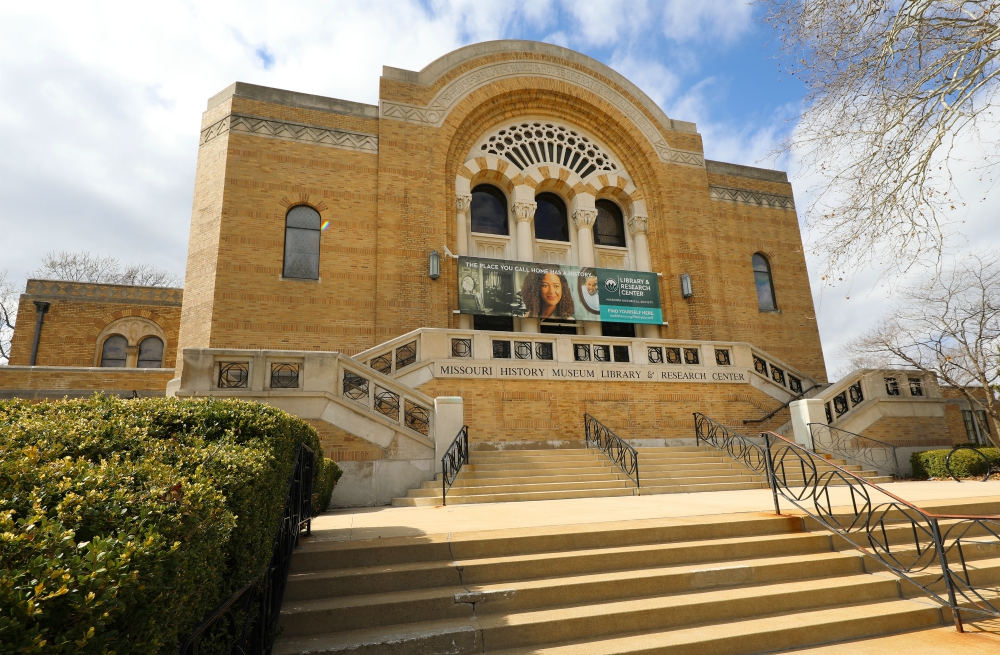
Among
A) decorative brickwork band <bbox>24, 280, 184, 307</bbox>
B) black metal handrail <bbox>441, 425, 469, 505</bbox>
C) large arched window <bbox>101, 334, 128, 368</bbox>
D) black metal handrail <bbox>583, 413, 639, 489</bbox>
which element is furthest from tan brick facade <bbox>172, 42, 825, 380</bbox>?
large arched window <bbox>101, 334, 128, 368</bbox>

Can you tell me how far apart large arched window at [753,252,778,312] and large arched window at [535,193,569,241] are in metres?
7.51

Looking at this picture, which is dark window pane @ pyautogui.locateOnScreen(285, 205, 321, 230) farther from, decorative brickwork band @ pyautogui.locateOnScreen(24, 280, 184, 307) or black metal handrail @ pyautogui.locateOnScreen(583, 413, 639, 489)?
black metal handrail @ pyautogui.locateOnScreen(583, 413, 639, 489)

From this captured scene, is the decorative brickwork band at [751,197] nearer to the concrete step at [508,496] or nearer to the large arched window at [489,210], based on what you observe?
the large arched window at [489,210]

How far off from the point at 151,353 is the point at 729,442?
65.7ft

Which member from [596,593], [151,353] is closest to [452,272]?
[151,353]

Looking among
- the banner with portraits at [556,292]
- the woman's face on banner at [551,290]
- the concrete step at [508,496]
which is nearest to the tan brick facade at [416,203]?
the banner with portraits at [556,292]

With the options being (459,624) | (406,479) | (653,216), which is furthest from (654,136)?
(459,624)

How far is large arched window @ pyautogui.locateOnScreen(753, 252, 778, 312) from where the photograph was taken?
68.3 feet

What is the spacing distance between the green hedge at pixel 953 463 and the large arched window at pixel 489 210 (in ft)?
42.7

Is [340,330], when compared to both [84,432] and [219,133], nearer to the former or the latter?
[219,133]

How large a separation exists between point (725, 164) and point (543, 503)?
17.7 meters

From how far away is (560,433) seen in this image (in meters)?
13.9

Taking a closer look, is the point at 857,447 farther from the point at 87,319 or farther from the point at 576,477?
the point at 87,319

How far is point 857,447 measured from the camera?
1391 cm
